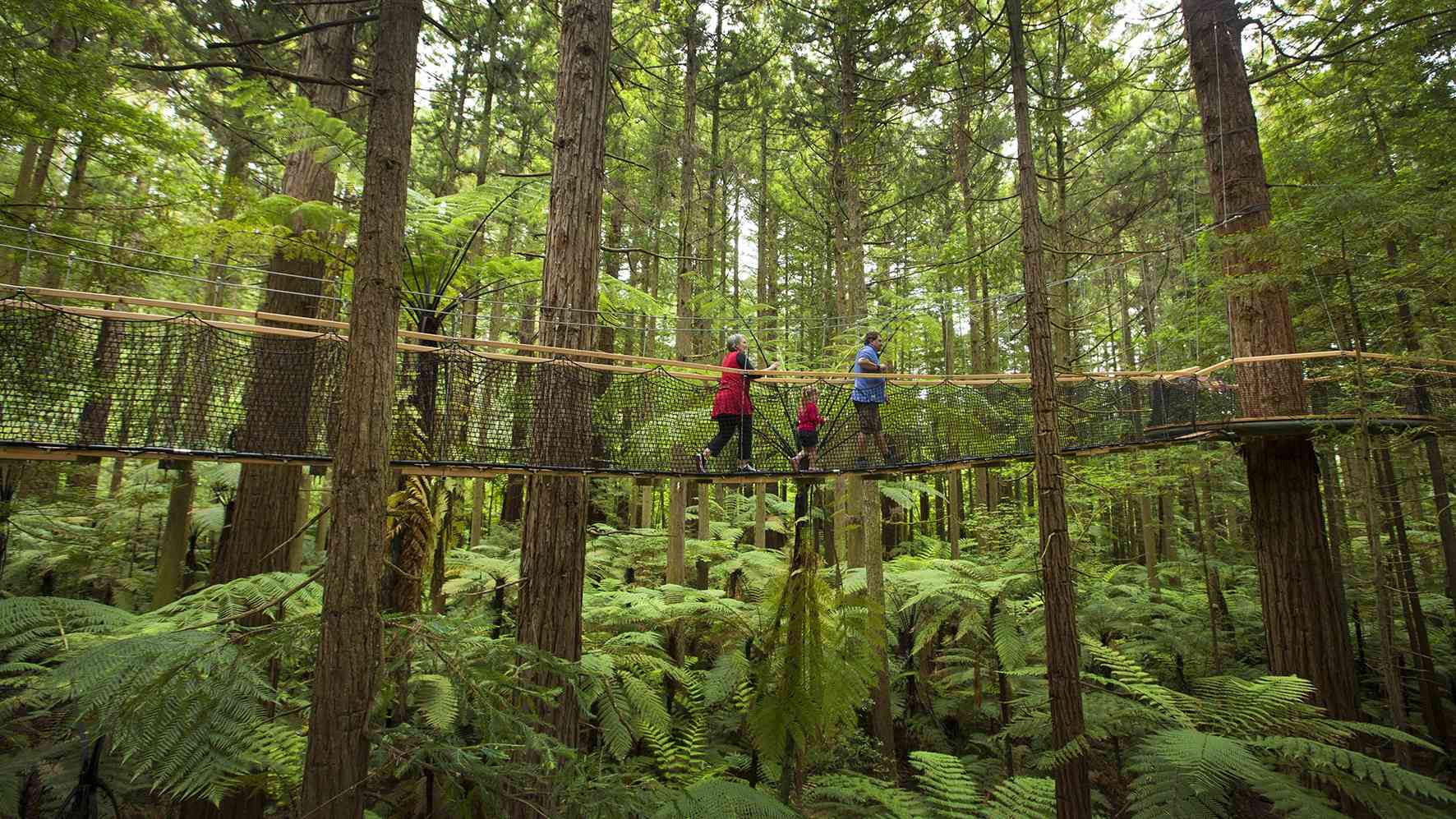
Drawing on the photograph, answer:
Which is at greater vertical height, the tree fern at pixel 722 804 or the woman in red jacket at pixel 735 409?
the woman in red jacket at pixel 735 409

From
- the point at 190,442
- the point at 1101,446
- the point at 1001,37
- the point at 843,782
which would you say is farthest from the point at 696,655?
the point at 1001,37

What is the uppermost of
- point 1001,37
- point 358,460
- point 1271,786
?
point 1001,37

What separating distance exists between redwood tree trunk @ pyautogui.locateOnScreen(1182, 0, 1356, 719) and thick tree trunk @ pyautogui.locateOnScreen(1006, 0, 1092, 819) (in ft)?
7.51

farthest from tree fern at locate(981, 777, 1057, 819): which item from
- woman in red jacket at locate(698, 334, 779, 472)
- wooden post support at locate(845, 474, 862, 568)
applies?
woman in red jacket at locate(698, 334, 779, 472)

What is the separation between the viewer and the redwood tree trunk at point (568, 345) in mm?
3350

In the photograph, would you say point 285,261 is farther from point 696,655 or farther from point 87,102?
point 696,655

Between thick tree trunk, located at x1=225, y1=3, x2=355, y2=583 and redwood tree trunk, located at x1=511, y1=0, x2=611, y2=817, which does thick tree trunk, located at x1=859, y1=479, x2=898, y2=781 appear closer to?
redwood tree trunk, located at x1=511, y1=0, x2=611, y2=817

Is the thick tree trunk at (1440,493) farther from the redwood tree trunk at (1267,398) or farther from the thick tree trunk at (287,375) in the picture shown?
the thick tree trunk at (287,375)

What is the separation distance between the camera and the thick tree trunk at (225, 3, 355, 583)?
11.4 feet

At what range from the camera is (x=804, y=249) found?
15375 mm

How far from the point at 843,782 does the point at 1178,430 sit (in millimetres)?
3855

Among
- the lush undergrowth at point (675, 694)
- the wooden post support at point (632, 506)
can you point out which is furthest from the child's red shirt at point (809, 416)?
the wooden post support at point (632, 506)

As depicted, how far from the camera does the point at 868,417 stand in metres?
5.02

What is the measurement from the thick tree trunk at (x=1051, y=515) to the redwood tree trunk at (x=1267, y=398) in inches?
90.1
